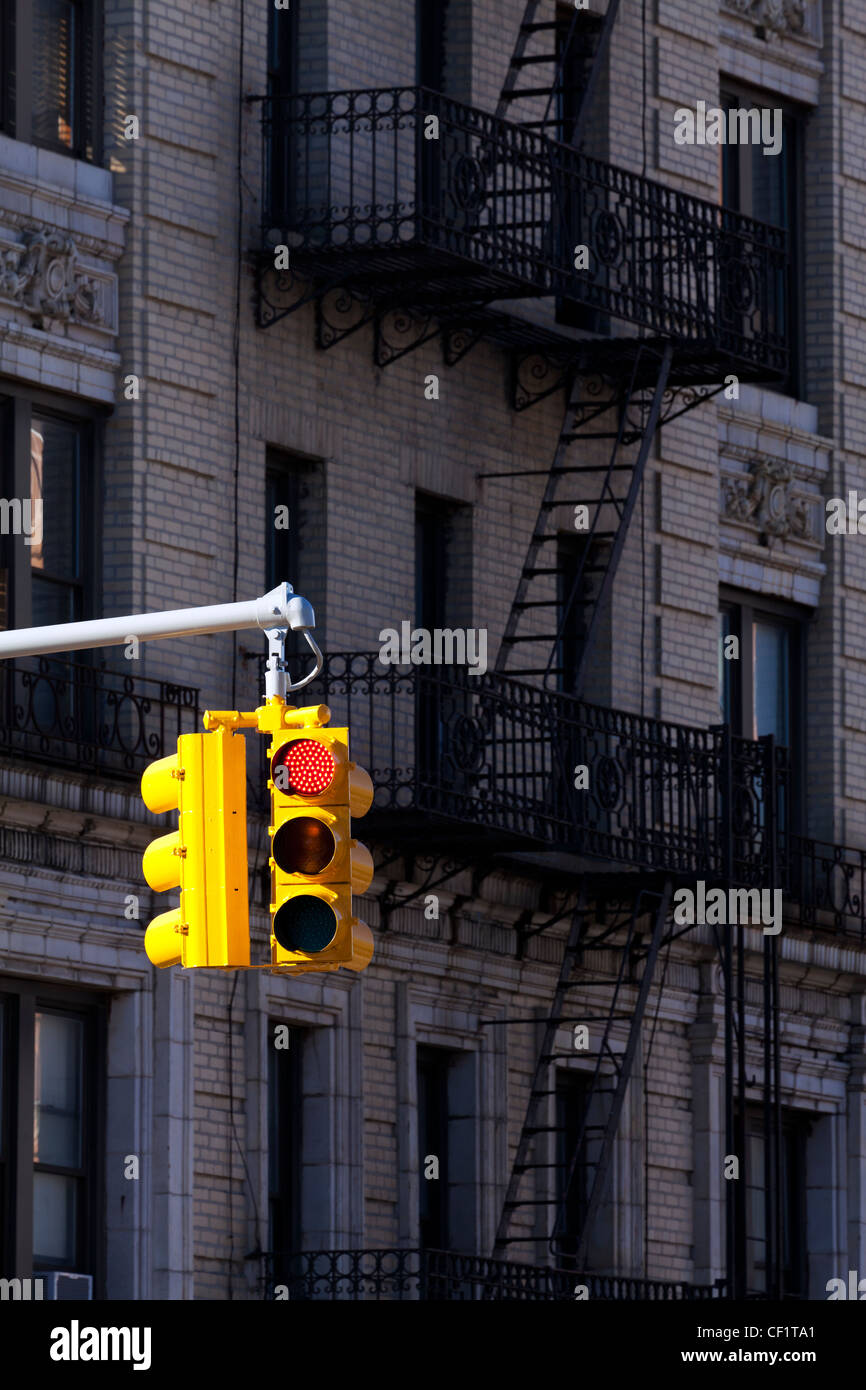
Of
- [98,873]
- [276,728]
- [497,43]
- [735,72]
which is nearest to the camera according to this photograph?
[276,728]

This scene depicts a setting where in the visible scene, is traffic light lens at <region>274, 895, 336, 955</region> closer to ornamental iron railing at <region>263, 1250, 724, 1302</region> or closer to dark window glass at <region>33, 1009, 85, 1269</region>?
dark window glass at <region>33, 1009, 85, 1269</region>

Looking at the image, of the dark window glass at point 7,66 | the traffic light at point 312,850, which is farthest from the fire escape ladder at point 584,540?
the traffic light at point 312,850

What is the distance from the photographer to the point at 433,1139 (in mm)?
30656

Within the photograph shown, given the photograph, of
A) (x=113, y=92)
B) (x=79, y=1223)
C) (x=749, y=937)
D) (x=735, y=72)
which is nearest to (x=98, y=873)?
(x=79, y=1223)

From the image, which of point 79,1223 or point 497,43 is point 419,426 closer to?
point 497,43

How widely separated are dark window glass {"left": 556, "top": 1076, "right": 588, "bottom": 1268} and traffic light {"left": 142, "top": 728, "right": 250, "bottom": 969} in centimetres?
1445

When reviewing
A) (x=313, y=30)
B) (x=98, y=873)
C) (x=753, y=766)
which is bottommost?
(x=98, y=873)

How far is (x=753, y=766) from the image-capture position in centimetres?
3216

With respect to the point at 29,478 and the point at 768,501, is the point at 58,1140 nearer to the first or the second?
the point at 29,478

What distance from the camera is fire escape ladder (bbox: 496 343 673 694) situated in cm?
3127

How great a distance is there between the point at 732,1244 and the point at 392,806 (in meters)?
5.62

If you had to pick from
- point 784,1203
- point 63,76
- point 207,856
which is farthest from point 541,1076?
point 207,856

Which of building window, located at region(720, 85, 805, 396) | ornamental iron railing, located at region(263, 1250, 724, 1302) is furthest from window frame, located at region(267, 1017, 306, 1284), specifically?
building window, located at region(720, 85, 805, 396)

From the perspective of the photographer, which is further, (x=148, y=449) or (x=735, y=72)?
(x=735, y=72)
